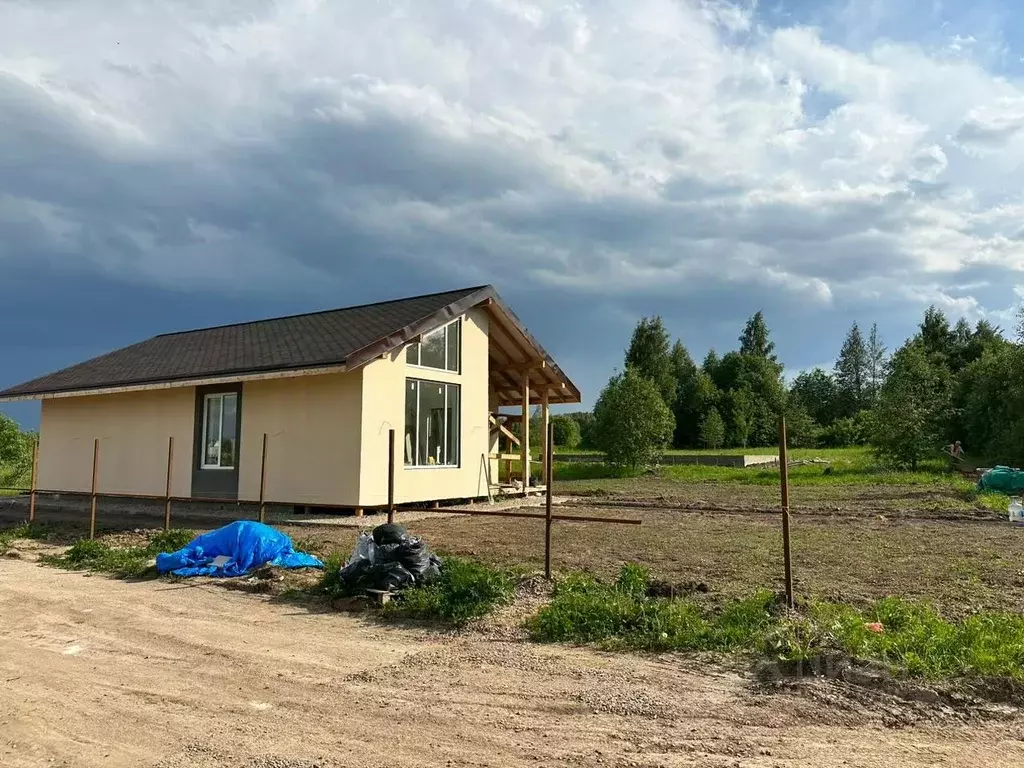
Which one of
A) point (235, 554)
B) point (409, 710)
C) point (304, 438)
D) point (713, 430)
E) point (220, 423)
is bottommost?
point (409, 710)

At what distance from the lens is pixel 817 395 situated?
6988cm

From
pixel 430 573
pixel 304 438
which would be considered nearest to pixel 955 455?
pixel 304 438

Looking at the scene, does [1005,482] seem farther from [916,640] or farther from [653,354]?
[653,354]

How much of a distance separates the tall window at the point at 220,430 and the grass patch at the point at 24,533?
11.1 ft

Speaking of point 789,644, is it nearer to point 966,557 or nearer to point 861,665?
point 861,665

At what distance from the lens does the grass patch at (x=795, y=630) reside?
489cm

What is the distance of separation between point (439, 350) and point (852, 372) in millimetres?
64259

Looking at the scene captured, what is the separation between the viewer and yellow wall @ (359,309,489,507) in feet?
46.1

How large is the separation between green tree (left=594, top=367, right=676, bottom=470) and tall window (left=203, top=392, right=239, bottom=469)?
18.6 metres

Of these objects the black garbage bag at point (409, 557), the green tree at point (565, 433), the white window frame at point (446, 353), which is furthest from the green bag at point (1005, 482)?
the green tree at point (565, 433)

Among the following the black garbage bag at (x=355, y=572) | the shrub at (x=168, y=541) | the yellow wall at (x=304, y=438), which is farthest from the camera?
the yellow wall at (x=304, y=438)

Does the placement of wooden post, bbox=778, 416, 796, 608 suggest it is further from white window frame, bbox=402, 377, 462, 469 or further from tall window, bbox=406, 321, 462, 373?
tall window, bbox=406, 321, 462, 373

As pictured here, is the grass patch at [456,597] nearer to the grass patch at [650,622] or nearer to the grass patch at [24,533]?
the grass patch at [650,622]

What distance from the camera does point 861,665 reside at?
191 inches
